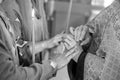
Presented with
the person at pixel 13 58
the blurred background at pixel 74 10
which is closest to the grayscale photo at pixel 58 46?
the person at pixel 13 58

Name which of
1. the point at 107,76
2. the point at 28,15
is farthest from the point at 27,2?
the point at 107,76

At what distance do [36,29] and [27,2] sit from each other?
0.48 ft

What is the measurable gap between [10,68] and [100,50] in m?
0.35

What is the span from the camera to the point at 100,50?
676 mm

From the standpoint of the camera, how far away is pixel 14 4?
726 millimetres

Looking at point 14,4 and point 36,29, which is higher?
point 14,4

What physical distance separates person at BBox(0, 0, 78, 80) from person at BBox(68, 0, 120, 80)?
66 mm

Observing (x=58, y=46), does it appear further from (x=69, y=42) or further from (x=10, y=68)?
(x=10, y=68)

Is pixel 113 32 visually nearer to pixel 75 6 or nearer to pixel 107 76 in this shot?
pixel 107 76

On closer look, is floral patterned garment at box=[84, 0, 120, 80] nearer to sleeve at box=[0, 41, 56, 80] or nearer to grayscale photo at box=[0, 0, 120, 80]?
grayscale photo at box=[0, 0, 120, 80]

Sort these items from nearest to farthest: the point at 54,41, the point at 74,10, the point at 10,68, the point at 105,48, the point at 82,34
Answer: the point at 10,68
the point at 105,48
the point at 82,34
the point at 54,41
the point at 74,10

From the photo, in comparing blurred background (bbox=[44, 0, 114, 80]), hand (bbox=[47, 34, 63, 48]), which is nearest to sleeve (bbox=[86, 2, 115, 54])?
hand (bbox=[47, 34, 63, 48])

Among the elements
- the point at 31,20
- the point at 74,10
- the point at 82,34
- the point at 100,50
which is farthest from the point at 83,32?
the point at 74,10

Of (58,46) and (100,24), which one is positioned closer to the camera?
(100,24)
